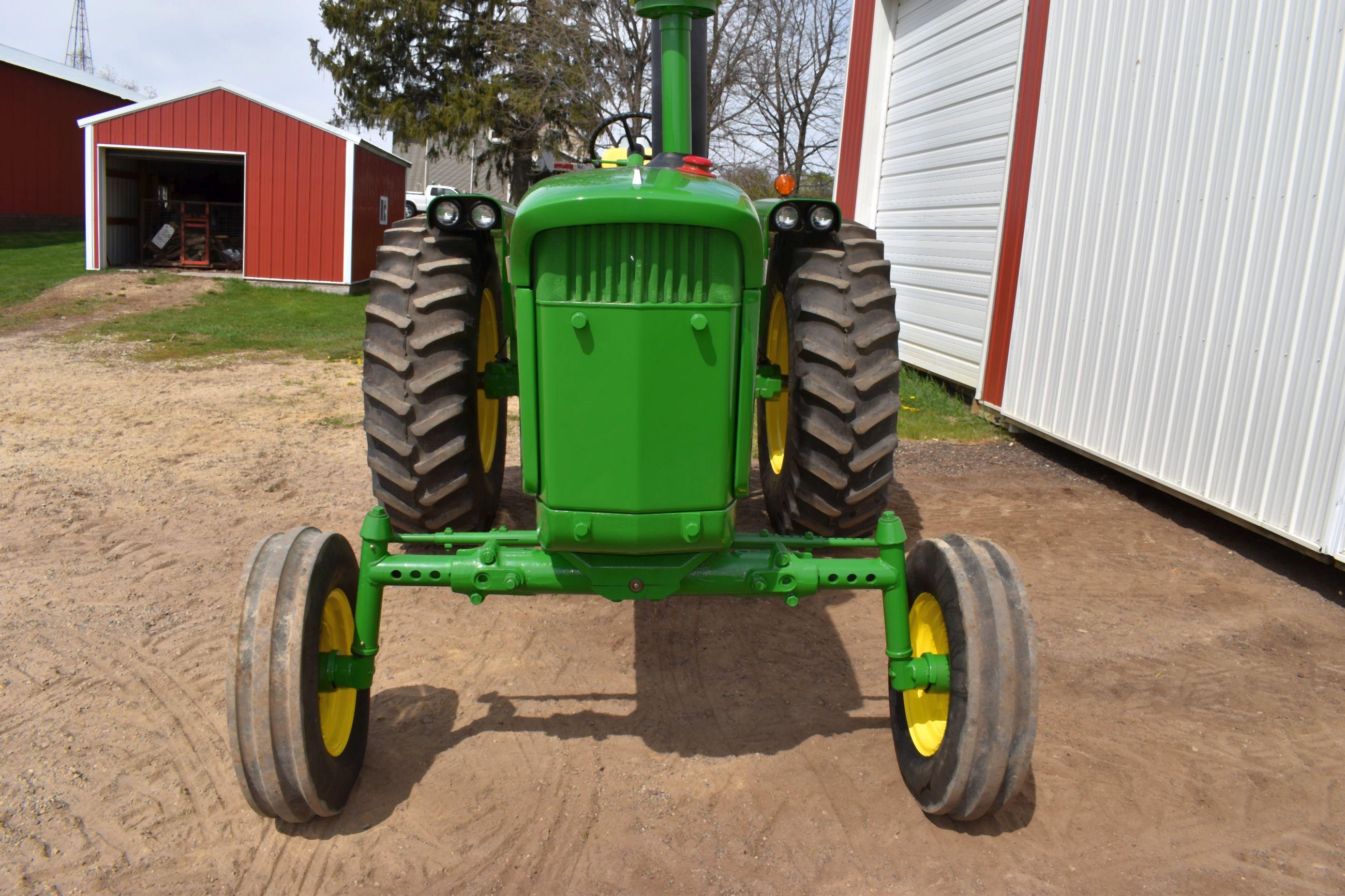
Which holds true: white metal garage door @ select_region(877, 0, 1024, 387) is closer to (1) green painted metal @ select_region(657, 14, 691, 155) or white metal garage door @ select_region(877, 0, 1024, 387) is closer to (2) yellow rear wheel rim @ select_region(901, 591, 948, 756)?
(1) green painted metal @ select_region(657, 14, 691, 155)

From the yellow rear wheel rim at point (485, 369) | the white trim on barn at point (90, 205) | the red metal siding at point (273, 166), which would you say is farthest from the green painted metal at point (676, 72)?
the white trim on barn at point (90, 205)

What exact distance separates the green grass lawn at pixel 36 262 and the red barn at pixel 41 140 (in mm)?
678

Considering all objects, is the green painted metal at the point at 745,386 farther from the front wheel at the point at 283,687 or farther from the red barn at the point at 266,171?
the red barn at the point at 266,171

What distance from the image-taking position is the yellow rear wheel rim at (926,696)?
3178 millimetres

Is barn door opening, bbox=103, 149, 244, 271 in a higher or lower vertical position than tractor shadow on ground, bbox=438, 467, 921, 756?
higher

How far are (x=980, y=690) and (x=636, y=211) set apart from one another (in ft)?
5.22

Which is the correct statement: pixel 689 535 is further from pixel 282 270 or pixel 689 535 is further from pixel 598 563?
pixel 282 270

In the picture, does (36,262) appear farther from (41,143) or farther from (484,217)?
(484,217)

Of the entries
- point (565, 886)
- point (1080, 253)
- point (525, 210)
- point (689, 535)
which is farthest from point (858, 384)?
point (1080, 253)

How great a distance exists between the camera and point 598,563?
3041 mm

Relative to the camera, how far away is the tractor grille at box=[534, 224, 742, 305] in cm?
277

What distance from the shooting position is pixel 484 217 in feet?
11.8

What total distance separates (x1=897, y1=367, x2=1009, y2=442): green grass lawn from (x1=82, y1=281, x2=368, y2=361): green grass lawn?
6074 mm

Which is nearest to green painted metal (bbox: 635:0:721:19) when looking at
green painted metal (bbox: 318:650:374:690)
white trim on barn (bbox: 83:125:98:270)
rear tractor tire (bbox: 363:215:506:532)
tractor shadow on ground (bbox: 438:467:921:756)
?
rear tractor tire (bbox: 363:215:506:532)
